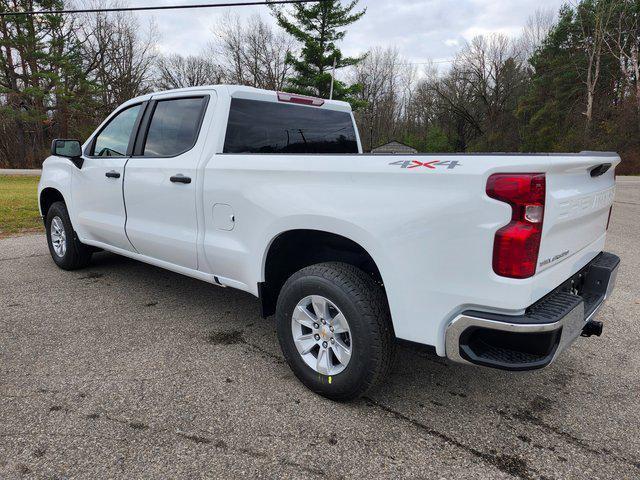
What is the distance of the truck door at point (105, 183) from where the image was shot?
4.09 metres

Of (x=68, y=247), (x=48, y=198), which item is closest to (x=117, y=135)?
(x=68, y=247)

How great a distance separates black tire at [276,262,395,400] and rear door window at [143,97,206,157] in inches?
60.9

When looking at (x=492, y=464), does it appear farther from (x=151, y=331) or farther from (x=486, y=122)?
(x=486, y=122)

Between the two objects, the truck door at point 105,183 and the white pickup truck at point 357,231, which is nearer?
the white pickup truck at point 357,231

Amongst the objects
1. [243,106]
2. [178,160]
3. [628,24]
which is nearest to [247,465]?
[178,160]

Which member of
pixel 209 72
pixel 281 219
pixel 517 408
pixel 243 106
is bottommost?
pixel 517 408

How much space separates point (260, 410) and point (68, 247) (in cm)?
372

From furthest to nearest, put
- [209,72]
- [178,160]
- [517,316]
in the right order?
[209,72], [178,160], [517,316]

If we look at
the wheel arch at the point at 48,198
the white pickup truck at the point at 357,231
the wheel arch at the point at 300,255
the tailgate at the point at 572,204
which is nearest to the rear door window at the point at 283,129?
the white pickup truck at the point at 357,231

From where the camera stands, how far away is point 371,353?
2398mm

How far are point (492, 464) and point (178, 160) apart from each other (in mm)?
2854

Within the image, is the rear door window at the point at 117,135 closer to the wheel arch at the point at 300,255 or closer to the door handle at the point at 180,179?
the door handle at the point at 180,179

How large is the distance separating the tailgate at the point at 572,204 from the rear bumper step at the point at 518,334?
21 cm

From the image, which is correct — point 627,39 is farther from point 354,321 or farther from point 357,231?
point 354,321
